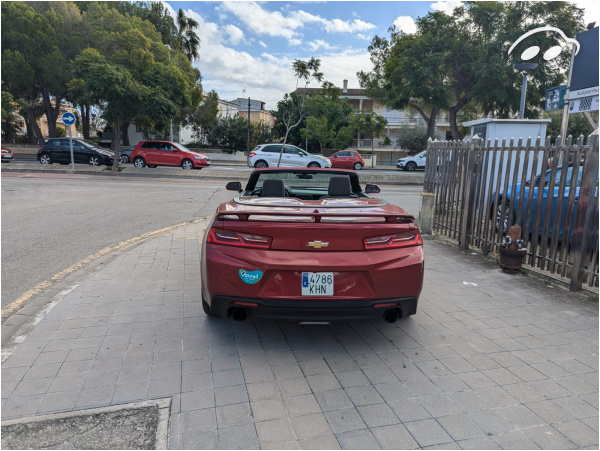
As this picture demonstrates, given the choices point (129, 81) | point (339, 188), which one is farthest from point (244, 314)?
point (129, 81)

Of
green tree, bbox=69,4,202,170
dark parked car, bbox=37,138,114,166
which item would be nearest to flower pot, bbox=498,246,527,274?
green tree, bbox=69,4,202,170

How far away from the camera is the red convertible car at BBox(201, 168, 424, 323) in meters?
3.10

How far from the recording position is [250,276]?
3.12 m

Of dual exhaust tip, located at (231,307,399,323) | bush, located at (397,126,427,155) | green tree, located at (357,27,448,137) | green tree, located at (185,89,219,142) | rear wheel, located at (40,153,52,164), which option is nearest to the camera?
dual exhaust tip, located at (231,307,399,323)

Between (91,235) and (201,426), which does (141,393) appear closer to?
(201,426)

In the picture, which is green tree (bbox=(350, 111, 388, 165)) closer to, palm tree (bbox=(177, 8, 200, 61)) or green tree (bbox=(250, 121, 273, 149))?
green tree (bbox=(250, 121, 273, 149))

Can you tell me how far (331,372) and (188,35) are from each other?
5401 centimetres

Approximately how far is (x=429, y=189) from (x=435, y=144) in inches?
35.9

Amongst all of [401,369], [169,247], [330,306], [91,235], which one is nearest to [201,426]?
[330,306]

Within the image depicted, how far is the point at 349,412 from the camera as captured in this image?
104 inches

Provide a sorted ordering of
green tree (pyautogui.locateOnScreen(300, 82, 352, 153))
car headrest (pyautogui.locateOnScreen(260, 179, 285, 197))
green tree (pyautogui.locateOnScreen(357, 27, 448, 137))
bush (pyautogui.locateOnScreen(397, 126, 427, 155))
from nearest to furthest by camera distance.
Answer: car headrest (pyautogui.locateOnScreen(260, 179, 285, 197)) < green tree (pyautogui.locateOnScreen(357, 27, 448, 137)) < green tree (pyautogui.locateOnScreen(300, 82, 352, 153)) < bush (pyautogui.locateOnScreen(397, 126, 427, 155))

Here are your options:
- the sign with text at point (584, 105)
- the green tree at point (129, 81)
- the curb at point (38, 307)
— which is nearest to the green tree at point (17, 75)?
the green tree at point (129, 81)

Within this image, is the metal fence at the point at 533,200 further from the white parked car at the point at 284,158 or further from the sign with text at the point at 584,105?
the white parked car at the point at 284,158

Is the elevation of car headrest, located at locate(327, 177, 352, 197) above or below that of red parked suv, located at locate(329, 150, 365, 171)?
Answer: below
